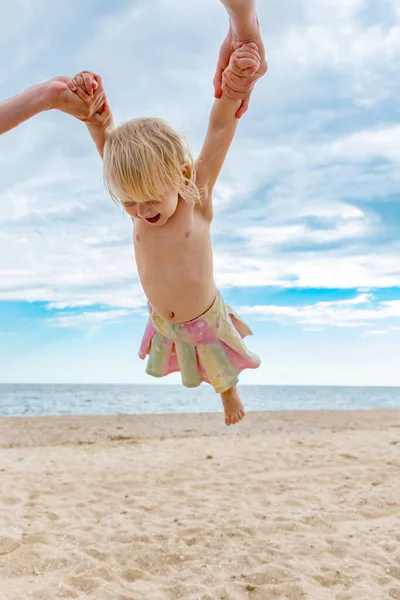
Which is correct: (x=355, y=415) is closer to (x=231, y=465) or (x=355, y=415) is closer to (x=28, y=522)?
(x=231, y=465)

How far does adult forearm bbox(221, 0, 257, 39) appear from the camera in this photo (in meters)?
2.12

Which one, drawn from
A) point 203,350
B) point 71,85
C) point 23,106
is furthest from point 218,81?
point 203,350

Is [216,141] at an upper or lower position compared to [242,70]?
lower

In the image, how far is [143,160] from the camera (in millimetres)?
2154

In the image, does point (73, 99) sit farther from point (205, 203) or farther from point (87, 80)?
point (205, 203)

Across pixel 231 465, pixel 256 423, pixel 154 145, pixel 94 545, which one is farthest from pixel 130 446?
pixel 154 145

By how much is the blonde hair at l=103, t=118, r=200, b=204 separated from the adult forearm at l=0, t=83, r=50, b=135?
0.29m

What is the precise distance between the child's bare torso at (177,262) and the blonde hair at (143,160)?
0.24 meters

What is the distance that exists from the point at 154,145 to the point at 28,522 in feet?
15.8

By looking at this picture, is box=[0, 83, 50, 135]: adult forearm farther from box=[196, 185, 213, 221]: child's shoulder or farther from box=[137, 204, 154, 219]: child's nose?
Answer: box=[196, 185, 213, 221]: child's shoulder

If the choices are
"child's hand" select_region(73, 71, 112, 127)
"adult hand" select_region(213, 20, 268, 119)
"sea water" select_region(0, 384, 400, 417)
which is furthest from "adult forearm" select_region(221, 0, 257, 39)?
"sea water" select_region(0, 384, 400, 417)

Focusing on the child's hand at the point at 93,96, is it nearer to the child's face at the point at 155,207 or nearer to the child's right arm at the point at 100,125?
the child's right arm at the point at 100,125

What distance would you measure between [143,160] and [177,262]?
0.59 meters

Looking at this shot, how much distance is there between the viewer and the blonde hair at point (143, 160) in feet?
7.08
